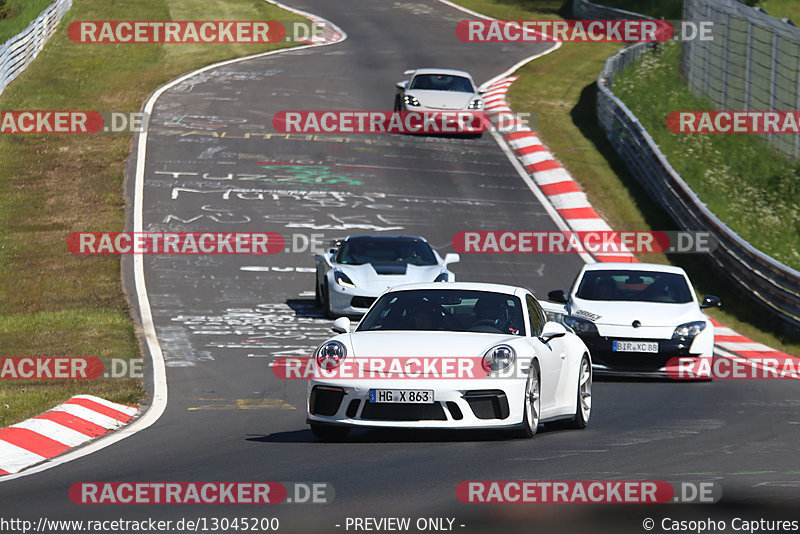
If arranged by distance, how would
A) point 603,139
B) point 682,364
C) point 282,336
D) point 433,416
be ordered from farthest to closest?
point 603,139
point 282,336
point 682,364
point 433,416

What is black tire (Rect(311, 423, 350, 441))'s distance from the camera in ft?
34.0

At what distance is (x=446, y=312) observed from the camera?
11.1m

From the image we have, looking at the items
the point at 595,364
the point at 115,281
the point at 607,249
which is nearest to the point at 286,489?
the point at 595,364

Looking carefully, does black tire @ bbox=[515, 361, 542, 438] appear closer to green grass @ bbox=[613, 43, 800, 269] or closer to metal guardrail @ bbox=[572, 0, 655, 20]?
green grass @ bbox=[613, 43, 800, 269]

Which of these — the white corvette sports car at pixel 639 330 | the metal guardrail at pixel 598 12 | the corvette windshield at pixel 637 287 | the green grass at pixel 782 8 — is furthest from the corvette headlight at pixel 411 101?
the green grass at pixel 782 8

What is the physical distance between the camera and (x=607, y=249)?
2575 cm

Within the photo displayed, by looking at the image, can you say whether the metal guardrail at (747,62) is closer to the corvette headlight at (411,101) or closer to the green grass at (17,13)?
the corvette headlight at (411,101)

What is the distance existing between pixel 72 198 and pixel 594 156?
12702 millimetres

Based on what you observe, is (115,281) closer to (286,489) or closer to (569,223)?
(569,223)

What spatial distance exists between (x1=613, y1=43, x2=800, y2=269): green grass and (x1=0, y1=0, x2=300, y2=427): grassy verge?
12.1m

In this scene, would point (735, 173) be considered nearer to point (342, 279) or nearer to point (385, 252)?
point (385, 252)

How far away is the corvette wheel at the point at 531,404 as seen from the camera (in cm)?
1025

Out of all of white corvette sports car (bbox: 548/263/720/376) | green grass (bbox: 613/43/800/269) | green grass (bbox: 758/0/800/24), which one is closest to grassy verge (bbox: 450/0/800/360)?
green grass (bbox: 613/43/800/269)

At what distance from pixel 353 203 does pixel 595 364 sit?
12.5 metres
